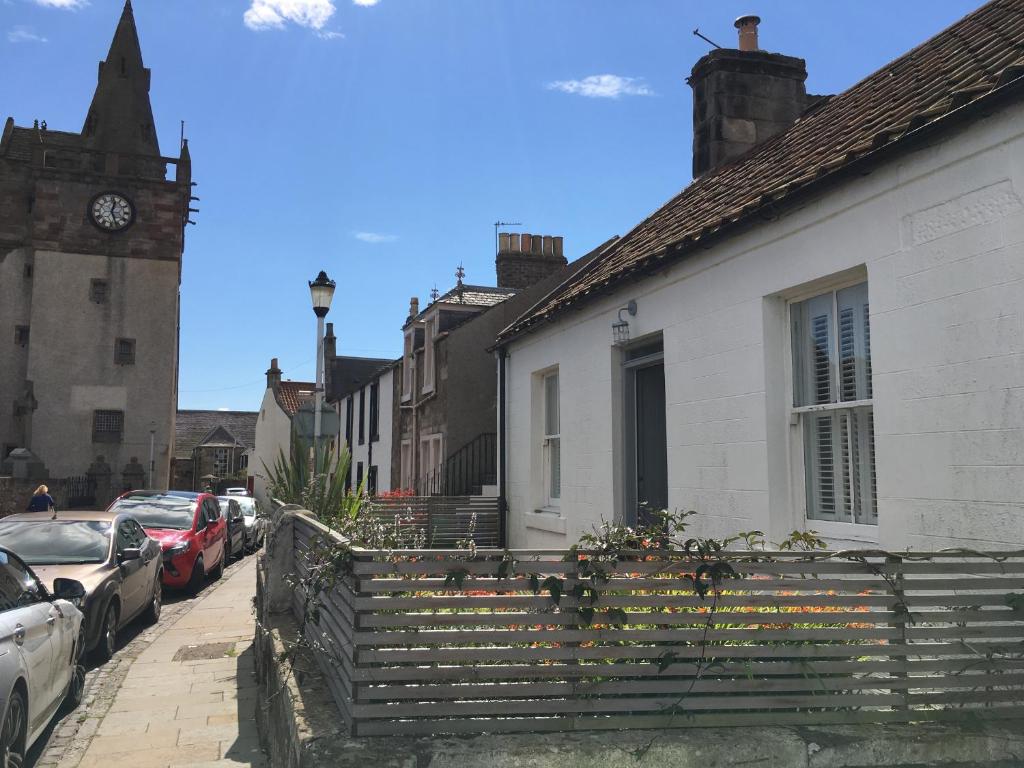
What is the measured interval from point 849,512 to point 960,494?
1.20m

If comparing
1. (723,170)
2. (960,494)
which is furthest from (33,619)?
(723,170)

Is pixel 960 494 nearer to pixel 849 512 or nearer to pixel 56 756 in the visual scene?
pixel 849 512

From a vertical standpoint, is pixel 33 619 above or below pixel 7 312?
below

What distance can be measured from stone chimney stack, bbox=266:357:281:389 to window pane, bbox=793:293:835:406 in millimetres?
48434

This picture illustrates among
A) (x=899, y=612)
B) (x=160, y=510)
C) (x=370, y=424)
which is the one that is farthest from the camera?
(x=370, y=424)

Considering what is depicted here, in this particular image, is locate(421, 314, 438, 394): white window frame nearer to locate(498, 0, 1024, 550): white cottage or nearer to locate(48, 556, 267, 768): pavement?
locate(498, 0, 1024, 550): white cottage

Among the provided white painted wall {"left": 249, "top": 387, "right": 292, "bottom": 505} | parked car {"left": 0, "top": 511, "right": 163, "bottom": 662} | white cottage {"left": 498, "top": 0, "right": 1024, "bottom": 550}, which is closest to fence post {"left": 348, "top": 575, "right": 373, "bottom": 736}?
white cottage {"left": 498, "top": 0, "right": 1024, "bottom": 550}

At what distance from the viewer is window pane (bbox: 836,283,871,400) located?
5695 millimetres

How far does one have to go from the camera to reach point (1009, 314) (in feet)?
14.5

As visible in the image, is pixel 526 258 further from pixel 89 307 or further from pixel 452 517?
pixel 89 307

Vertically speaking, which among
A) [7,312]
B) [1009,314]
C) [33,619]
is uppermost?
[7,312]

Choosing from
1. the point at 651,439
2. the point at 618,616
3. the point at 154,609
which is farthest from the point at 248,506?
the point at 618,616

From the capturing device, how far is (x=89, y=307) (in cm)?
3800

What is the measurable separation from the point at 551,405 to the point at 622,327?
2900mm
